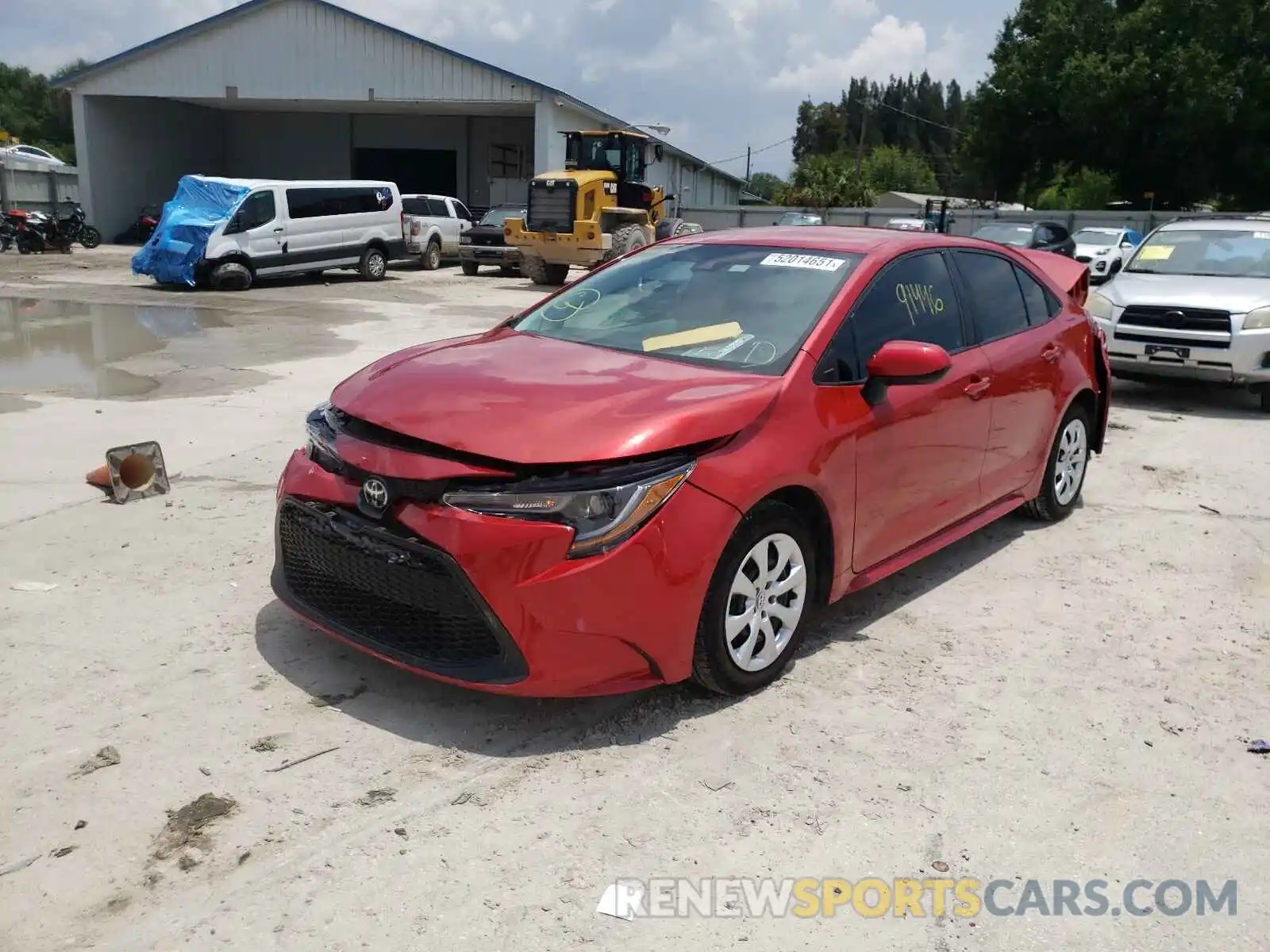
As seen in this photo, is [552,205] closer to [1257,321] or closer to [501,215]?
[501,215]

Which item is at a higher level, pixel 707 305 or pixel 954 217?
pixel 954 217

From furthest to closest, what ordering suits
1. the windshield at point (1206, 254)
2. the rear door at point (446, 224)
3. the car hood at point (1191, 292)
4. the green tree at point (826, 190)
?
the green tree at point (826, 190), the rear door at point (446, 224), the windshield at point (1206, 254), the car hood at point (1191, 292)

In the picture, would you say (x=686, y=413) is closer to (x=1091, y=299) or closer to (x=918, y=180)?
(x=1091, y=299)

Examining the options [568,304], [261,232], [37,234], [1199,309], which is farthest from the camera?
[37,234]

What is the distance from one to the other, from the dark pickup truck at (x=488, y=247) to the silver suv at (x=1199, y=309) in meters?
15.6

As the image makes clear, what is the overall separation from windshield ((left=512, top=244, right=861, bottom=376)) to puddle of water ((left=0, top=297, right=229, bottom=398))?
19.5ft

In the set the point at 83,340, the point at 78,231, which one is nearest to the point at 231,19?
the point at 78,231

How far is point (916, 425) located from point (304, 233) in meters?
18.4

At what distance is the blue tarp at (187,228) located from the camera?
19.4 metres

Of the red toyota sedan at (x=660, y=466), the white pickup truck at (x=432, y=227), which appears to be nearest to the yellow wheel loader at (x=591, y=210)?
the white pickup truck at (x=432, y=227)

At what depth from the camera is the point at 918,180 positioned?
299ft

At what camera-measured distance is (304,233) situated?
20750 millimetres

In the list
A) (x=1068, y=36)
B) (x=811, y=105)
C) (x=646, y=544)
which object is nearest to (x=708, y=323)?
(x=646, y=544)

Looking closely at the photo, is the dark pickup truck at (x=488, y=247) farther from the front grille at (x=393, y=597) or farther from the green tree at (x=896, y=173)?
the green tree at (x=896, y=173)
